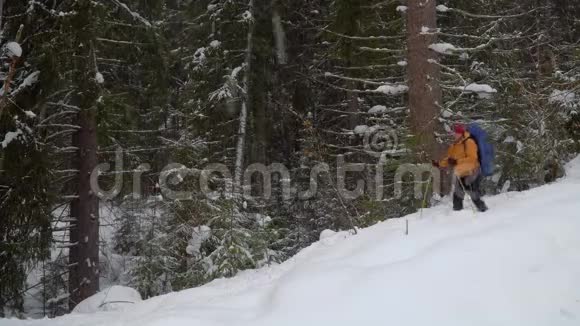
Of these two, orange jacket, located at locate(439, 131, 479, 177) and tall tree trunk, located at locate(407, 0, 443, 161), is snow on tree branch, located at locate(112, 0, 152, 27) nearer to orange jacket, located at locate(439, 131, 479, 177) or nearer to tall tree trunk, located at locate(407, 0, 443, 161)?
tall tree trunk, located at locate(407, 0, 443, 161)

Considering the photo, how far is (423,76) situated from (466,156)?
2.85 meters

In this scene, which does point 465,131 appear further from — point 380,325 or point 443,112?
point 380,325

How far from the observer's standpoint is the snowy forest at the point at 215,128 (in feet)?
31.3

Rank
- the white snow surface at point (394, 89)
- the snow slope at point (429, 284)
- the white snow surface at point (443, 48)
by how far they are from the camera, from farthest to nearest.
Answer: the white snow surface at point (394, 89), the white snow surface at point (443, 48), the snow slope at point (429, 284)

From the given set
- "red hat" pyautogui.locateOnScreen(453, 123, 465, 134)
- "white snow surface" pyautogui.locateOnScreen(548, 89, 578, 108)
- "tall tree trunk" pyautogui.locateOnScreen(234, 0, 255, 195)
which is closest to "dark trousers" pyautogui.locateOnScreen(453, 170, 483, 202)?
"red hat" pyautogui.locateOnScreen(453, 123, 465, 134)

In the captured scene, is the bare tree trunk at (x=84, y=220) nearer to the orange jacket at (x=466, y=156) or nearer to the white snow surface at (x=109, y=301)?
the white snow surface at (x=109, y=301)

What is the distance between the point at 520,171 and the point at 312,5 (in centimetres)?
972

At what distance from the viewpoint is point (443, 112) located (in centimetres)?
988

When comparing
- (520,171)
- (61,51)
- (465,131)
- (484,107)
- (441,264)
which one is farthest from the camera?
(484,107)

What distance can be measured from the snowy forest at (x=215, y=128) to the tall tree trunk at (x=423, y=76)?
0.09 feet

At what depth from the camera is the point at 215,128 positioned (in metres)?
15.3

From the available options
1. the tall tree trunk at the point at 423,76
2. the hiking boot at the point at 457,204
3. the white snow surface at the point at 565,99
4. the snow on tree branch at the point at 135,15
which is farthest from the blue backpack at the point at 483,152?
the snow on tree branch at the point at 135,15

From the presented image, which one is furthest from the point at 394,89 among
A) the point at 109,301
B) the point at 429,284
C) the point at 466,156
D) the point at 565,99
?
the point at 109,301

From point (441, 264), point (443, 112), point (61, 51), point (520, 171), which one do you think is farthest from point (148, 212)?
point (441, 264)
